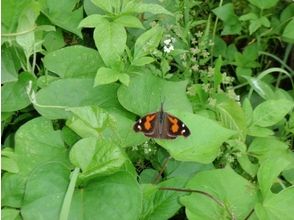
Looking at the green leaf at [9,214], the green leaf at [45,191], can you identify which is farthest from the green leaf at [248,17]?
the green leaf at [9,214]

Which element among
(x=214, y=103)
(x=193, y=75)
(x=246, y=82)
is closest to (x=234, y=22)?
(x=246, y=82)

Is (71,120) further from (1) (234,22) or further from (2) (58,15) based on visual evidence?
(1) (234,22)

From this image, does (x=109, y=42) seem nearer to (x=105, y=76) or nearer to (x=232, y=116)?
(x=105, y=76)

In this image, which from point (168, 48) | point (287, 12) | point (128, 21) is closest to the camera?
point (128, 21)

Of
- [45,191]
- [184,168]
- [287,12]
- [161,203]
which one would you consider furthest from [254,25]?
[45,191]

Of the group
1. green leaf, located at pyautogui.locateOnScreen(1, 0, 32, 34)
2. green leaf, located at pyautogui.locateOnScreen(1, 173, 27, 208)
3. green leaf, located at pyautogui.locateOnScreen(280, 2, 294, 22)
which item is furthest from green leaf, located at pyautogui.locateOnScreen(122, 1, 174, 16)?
green leaf, located at pyautogui.locateOnScreen(280, 2, 294, 22)

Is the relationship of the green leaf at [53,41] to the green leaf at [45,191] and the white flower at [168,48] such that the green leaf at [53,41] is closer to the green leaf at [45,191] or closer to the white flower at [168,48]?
the white flower at [168,48]
